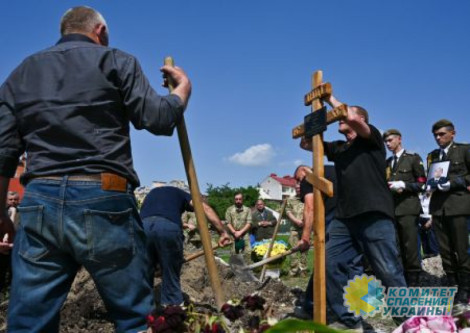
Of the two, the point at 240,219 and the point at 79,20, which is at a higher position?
the point at 79,20

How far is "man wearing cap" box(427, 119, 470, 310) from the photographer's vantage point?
20.5 ft

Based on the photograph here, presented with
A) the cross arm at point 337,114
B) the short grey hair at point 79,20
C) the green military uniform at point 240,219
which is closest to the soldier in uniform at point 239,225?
the green military uniform at point 240,219

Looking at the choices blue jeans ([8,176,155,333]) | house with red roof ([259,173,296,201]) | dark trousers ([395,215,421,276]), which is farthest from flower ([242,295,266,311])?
house with red roof ([259,173,296,201])

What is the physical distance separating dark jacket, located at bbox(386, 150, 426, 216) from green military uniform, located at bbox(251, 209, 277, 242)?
6140 mm

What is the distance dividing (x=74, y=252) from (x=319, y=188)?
1.89 m

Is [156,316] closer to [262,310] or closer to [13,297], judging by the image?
[262,310]

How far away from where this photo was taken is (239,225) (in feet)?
43.1

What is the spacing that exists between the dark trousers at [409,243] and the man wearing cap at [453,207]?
455 millimetres

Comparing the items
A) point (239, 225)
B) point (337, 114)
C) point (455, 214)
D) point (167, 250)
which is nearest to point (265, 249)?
point (455, 214)

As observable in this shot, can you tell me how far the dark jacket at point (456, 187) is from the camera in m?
6.25

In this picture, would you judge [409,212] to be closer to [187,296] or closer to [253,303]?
[187,296]

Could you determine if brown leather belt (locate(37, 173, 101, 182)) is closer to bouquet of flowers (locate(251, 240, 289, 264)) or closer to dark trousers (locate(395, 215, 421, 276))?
dark trousers (locate(395, 215, 421, 276))

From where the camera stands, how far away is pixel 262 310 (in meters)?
1.68

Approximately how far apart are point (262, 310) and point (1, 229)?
146 cm
